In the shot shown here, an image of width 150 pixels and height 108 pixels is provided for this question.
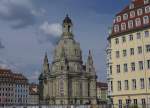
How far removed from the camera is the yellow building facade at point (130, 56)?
70.7 metres

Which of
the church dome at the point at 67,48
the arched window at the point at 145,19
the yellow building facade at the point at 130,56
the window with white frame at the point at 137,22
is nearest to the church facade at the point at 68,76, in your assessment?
the church dome at the point at 67,48

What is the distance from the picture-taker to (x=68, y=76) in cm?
16488

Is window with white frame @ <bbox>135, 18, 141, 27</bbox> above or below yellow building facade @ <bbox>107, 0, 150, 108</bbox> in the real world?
above

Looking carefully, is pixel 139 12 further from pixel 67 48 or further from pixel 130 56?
pixel 67 48

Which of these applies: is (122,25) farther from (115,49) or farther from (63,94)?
(63,94)

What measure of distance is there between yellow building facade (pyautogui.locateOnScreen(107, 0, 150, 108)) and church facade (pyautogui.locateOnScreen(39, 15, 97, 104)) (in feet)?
281

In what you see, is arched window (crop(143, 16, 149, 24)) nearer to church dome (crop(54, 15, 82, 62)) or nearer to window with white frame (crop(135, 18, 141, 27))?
window with white frame (crop(135, 18, 141, 27))

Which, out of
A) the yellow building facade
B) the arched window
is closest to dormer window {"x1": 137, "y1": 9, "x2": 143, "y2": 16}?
the yellow building facade

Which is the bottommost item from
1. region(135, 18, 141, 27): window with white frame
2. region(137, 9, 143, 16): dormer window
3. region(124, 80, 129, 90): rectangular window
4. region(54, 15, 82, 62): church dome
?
region(124, 80, 129, 90): rectangular window

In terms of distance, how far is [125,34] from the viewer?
75.1 metres

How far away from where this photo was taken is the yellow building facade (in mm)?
70688

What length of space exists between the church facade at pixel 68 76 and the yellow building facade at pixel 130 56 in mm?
85576

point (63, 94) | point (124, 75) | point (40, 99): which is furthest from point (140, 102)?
point (40, 99)

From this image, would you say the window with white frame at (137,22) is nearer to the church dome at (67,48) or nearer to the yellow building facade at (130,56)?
the yellow building facade at (130,56)
